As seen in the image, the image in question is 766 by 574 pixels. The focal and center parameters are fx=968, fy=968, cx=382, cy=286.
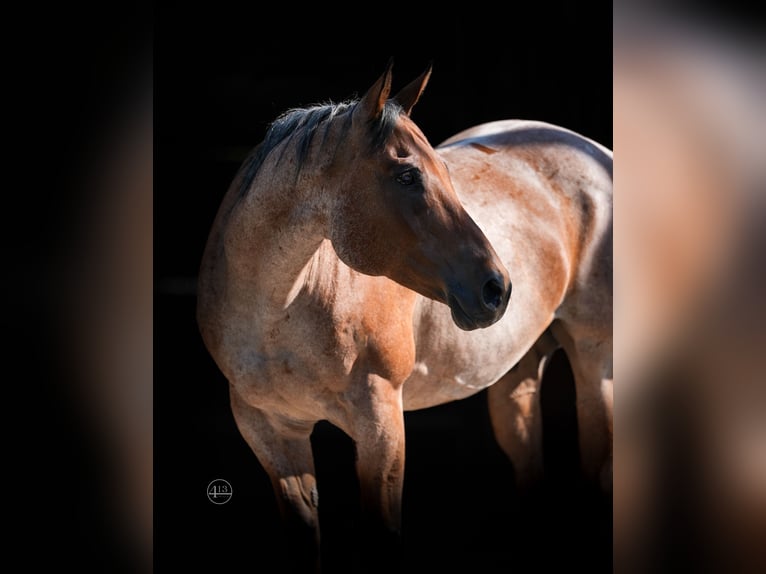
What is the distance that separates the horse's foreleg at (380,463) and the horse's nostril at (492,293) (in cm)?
48

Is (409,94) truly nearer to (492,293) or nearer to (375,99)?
(375,99)

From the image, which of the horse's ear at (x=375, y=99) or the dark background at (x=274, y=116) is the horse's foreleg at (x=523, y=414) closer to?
the dark background at (x=274, y=116)

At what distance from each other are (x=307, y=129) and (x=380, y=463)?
960 mm

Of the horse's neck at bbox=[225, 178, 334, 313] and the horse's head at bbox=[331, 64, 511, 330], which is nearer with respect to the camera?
the horse's head at bbox=[331, 64, 511, 330]

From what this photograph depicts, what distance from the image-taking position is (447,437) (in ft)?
12.1

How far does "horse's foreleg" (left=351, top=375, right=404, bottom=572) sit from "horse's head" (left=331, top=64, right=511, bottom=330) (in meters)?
0.39

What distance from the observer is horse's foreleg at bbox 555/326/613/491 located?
3.51 meters

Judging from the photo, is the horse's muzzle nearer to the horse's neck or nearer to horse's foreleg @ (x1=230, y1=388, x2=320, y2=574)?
the horse's neck

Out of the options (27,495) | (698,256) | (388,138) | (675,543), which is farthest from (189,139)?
(675,543)

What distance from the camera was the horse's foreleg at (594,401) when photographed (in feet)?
11.5

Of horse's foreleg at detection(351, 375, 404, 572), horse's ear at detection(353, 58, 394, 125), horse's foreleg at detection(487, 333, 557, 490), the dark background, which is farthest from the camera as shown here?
horse's foreleg at detection(487, 333, 557, 490)

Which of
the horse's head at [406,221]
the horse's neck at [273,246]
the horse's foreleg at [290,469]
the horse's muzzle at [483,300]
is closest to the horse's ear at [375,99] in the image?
the horse's head at [406,221]

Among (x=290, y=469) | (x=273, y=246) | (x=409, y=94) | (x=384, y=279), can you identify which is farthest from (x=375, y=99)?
(x=290, y=469)

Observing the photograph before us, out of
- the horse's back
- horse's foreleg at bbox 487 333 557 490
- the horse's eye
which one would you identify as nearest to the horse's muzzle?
the horse's eye
